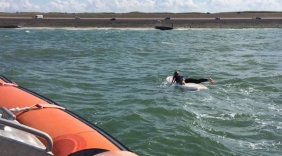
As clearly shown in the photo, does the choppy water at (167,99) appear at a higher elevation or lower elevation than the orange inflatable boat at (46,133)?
lower

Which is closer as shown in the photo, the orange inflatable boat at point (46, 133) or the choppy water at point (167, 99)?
the orange inflatable boat at point (46, 133)

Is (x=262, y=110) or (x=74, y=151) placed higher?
(x=74, y=151)

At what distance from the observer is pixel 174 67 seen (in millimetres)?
21891

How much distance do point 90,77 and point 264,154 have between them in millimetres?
10921

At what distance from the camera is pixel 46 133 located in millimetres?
3926

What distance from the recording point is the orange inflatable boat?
315cm

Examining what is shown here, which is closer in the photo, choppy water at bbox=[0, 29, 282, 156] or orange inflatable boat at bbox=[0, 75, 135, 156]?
orange inflatable boat at bbox=[0, 75, 135, 156]

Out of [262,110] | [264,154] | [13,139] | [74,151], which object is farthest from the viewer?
[262,110]

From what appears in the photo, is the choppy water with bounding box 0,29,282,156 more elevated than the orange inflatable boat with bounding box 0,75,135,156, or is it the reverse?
the orange inflatable boat with bounding box 0,75,135,156

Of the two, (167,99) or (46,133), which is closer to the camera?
(46,133)

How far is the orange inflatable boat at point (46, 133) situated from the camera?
315 centimetres

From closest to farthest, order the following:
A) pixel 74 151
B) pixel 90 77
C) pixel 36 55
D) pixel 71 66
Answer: pixel 74 151 < pixel 90 77 < pixel 71 66 < pixel 36 55

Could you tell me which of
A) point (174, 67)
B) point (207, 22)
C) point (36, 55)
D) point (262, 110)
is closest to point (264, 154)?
point (262, 110)

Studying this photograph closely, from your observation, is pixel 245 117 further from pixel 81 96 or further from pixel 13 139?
pixel 13 139
